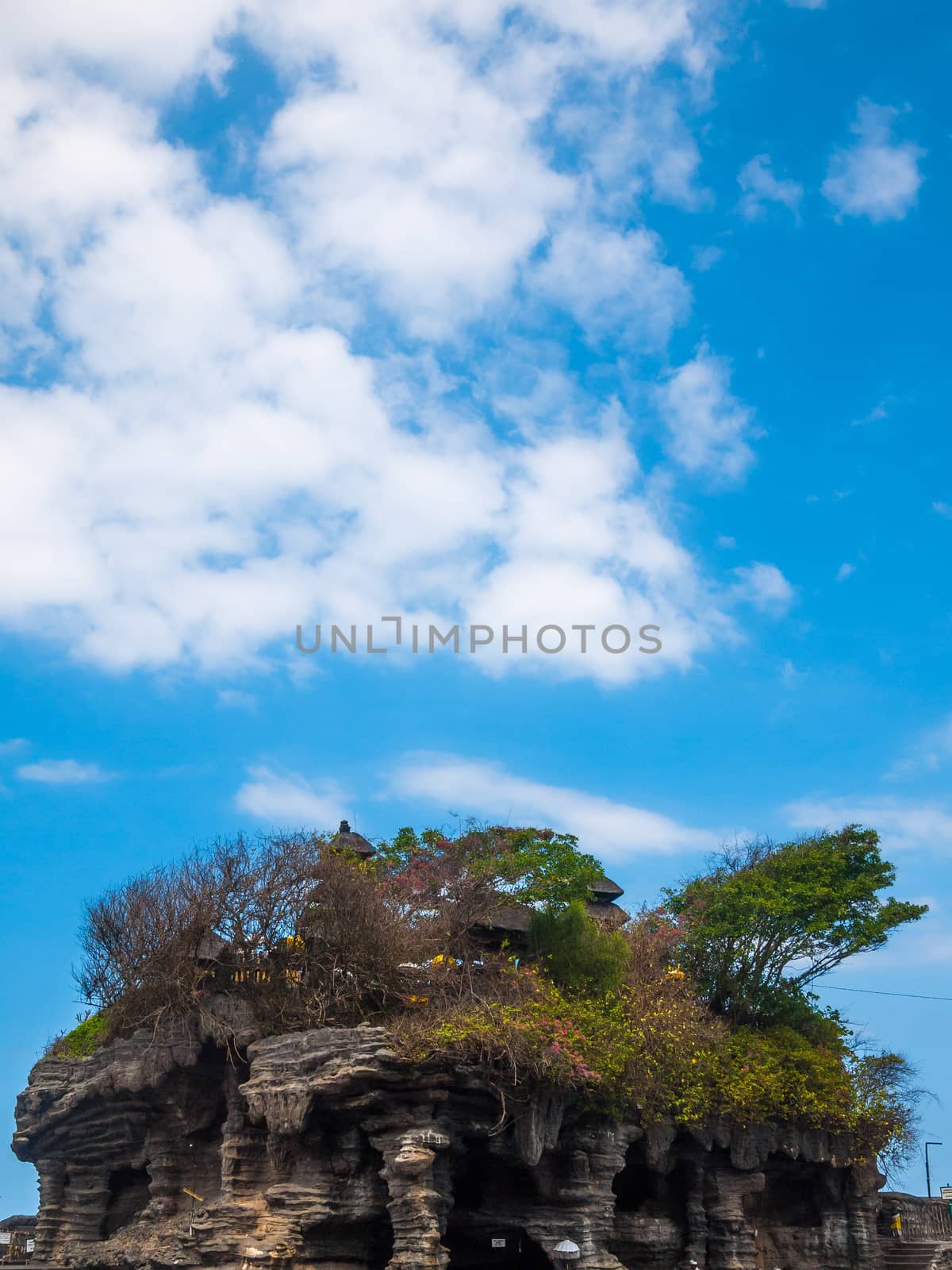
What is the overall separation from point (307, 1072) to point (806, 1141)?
40.5 feet

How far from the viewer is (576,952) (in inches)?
963

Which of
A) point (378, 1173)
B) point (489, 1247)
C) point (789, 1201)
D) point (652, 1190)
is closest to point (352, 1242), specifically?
point (378, 1173)

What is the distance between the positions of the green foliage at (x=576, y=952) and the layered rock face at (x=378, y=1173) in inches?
112

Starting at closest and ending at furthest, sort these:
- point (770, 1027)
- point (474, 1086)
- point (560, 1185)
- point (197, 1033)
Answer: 1. point (474, 1086)
2. point (560, 1185)
3. point (197, 1033)
4. point (770, 1027)

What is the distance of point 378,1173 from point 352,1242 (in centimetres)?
143

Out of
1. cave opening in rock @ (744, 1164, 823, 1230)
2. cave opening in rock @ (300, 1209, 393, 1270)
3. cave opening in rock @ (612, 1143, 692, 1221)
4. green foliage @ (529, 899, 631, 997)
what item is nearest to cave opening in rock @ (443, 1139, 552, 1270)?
cave opening in rock @ (300, 1209, 393, 1270)

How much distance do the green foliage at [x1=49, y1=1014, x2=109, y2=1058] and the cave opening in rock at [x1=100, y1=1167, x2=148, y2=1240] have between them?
8.93 feet

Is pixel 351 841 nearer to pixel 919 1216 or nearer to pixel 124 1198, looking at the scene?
pixel 124 1198

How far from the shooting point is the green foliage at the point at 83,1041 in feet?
87.1

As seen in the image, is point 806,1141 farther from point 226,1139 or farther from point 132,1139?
point 132,1139

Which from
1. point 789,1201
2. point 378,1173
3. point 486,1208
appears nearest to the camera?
point 378,1173

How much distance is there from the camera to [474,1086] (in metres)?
20.1

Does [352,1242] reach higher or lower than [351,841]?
lower

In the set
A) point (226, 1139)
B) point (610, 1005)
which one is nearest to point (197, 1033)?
point (226, 1139)
